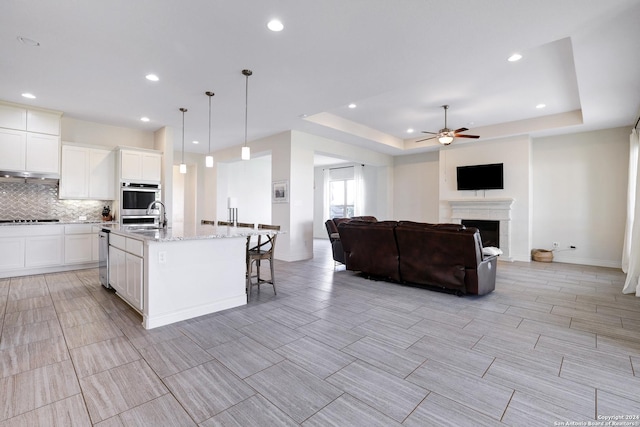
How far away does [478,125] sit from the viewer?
279 inches

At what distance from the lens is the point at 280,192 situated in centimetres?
670

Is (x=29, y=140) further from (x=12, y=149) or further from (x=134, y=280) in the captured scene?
(x=134, y=280)

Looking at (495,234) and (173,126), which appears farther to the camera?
(495,234)

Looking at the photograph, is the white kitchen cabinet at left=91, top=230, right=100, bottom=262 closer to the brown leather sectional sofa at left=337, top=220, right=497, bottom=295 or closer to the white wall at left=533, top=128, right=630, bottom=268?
the brown leather sectional sofa at left=337, top=220, right=497, bottom=295

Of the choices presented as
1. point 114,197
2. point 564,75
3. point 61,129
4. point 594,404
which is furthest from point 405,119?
point 61,129

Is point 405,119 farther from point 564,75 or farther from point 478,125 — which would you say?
point 564,75

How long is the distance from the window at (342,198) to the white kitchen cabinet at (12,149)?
27.9ft

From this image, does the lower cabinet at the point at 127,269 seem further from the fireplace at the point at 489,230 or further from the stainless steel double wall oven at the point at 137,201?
the fireplace at the point at 489,230

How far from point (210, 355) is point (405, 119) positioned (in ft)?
19.5

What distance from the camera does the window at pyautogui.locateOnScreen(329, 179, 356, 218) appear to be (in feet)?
36.7

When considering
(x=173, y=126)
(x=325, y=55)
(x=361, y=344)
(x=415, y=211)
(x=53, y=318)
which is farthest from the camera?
(x=415, y=211)

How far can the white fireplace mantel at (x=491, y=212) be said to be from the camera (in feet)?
22.9

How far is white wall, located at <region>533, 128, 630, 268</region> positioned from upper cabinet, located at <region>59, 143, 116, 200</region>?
939cm

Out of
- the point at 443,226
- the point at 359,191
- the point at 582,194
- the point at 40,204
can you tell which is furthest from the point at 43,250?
the point at 582,194
